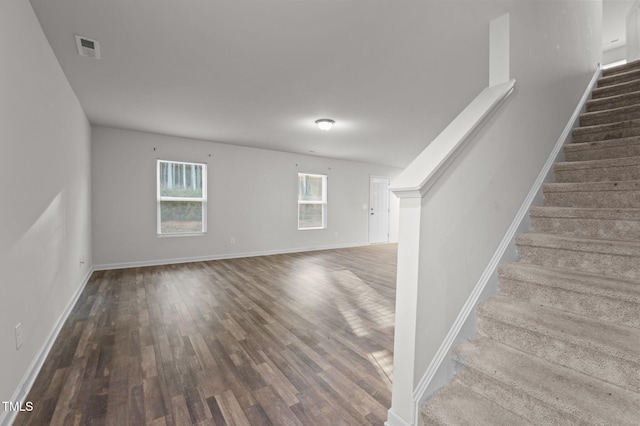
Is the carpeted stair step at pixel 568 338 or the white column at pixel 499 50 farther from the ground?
the white column at pixel 499 50

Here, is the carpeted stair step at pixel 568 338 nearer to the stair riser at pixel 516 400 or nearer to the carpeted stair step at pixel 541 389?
the carpeted stair step at pixel 541 389

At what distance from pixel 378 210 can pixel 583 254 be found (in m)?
7.24

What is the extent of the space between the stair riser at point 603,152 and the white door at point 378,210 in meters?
6.08

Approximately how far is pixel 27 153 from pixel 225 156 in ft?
14.0

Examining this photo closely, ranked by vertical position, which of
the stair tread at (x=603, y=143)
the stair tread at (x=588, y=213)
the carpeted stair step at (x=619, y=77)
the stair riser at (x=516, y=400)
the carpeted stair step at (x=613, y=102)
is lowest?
the stair riser at (x=516, y=400)

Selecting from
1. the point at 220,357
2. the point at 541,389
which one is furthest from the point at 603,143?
the point at 220,357

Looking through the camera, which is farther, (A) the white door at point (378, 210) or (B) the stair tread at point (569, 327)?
(A) the white door at point (378, 210)

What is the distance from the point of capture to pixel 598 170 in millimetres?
2176

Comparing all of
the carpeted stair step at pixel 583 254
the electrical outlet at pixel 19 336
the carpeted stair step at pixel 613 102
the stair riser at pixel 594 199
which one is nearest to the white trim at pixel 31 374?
the electrical outlet at pixel 19 336

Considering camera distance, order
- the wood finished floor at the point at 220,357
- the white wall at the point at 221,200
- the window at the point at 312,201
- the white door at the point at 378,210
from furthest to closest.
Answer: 1. the white door at the point at 378,210
2. the window at the point at 312,201
3. the white wall at the point at 221,200
4. the wood finished floor at the point at 220,357

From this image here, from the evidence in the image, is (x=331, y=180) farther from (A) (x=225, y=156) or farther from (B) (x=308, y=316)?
(B) (x=308, y=316)

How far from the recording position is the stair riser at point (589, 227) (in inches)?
68.3

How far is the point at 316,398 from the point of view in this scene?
1.67 metres

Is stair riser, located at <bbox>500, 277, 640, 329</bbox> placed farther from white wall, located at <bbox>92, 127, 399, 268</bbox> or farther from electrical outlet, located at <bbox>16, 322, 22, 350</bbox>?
white wall, located at <bbox>92, 127, 399, 268</bbox>
